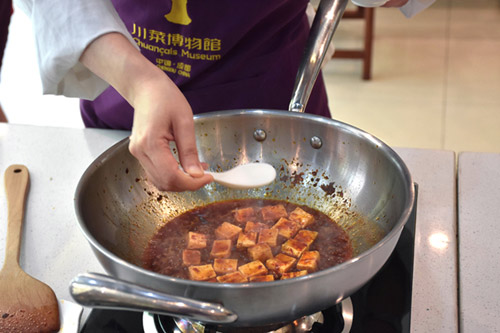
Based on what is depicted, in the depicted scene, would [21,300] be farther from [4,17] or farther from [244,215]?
[4,17]

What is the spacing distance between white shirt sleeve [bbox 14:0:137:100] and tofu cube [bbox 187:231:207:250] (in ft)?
0.85

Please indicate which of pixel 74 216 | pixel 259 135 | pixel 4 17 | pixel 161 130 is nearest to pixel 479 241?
pixel 259 135

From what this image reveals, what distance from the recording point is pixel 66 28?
681mm

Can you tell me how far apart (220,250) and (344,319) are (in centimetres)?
17

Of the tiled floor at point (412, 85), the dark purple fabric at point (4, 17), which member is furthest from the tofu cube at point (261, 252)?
the tiled floor at point (412, 85)

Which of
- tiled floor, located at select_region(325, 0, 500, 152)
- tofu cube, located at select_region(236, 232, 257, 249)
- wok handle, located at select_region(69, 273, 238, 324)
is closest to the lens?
wok handle, located at select_region(69, 273, 238, 324)

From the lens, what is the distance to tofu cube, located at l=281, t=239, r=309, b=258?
664 millimetres

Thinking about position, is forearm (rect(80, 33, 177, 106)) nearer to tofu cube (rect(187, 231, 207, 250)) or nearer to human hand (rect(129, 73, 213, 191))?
human hand (rect(129, 73, 213, 191))

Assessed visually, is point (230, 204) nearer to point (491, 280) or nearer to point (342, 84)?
point (491, 280)

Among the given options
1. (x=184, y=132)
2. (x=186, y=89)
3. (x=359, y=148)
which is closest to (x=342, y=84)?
(x=186, y=89)

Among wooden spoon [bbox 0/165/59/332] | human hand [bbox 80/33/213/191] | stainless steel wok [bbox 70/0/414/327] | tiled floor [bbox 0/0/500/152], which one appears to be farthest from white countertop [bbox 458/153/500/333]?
tiled floor [bbox 0/0/500/152]

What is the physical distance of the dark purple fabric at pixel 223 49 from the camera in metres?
0.89

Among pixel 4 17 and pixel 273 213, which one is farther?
pixel 4 17

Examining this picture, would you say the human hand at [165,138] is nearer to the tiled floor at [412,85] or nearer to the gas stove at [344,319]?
the gas stove at [344,319]
